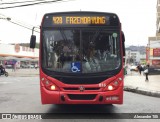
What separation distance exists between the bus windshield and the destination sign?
21 cm

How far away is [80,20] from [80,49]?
0.90m

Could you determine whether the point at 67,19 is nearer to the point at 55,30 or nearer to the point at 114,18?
the point at 55,30

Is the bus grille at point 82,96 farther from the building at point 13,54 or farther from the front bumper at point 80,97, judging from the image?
the building at point 13,54

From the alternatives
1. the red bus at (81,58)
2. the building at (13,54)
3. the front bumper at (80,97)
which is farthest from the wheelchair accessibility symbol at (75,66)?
the building at (13,54)

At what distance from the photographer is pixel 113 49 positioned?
9.89 meters

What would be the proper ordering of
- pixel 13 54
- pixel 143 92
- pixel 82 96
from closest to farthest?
pixel 82 96 → pixel 143 92 → pixel 13 54

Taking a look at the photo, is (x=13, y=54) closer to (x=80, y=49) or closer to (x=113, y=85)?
(x=80, y=49)

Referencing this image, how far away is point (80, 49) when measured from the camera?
384 inches

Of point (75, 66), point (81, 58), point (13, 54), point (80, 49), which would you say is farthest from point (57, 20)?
point (13, 54)

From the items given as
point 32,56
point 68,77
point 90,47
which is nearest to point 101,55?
point 90,47

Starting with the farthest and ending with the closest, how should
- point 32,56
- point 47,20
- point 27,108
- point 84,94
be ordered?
point 32,56
point 27,108
point 47,20
point 84,94

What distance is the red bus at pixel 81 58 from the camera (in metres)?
9.47

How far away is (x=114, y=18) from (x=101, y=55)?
1196 mm

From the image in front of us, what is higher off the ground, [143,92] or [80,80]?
[80,80]
